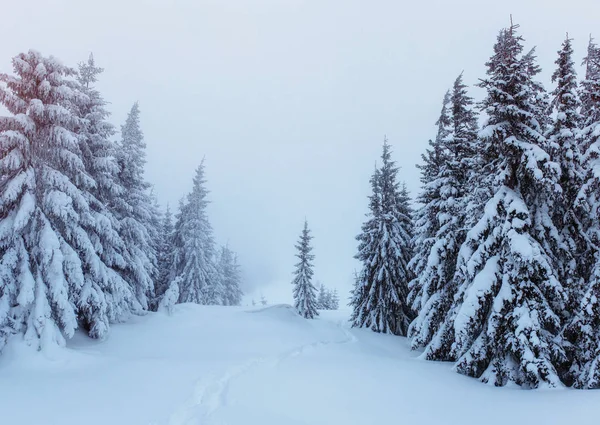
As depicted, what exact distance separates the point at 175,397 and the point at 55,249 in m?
8.33

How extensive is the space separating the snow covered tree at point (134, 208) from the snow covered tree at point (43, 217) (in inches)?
214

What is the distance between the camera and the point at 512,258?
12359 millimetres

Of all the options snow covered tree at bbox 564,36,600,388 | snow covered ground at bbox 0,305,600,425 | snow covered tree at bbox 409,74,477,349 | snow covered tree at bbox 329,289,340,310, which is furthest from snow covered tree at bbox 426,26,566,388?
snow covered tree at bbox 329,289,340,310

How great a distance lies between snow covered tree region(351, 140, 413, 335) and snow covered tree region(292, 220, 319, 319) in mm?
9901

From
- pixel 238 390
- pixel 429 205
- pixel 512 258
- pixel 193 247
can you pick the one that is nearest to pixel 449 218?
pixel 429 205

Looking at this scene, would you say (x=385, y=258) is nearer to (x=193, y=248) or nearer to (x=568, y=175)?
(x=568, y=175)

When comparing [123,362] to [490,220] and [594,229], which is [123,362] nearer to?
[490,220]

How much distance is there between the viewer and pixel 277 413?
27.0ft

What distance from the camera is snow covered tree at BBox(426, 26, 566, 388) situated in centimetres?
1164

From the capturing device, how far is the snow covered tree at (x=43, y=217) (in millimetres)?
13078

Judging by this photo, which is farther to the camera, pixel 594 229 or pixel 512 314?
pixel 594 229

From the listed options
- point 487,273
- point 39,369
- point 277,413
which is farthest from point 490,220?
point 39,369

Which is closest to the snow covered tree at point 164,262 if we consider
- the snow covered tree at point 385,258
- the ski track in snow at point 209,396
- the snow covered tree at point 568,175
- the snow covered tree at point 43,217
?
the snow covered tree at point 385,258

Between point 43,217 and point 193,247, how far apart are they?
23.6m
